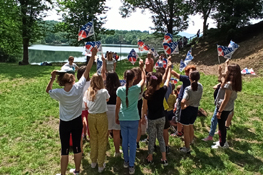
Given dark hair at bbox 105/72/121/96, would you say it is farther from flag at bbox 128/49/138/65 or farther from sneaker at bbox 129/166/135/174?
flag at bbox 128/49/138/65

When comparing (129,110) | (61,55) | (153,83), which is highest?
(61,55)

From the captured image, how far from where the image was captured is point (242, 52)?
1495cm

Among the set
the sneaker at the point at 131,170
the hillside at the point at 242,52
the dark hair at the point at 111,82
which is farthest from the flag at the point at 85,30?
the hillside at the point at 242,52

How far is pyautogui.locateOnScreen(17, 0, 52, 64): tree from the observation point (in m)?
21.3

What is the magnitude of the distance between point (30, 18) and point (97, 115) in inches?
908

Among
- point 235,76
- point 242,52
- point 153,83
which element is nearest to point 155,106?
point 153,83

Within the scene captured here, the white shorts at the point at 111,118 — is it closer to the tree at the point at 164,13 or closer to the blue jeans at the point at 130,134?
the blue jeans at the point at 130,134

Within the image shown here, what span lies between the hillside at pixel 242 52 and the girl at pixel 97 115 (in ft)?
38.0

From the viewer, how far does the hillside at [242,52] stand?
514 inches

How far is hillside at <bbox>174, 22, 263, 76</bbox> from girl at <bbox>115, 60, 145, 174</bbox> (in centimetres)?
1126

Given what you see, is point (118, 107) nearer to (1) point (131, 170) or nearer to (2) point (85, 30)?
(1) point (131, 170)

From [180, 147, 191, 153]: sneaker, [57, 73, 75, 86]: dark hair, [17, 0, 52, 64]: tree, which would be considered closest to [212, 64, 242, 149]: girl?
[180, 147, 191, 153]: sneaker

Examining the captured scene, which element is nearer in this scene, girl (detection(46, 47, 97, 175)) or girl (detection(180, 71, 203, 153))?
girl (detection(46, 47, 97, 175))

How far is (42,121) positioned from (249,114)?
672 centimetres
